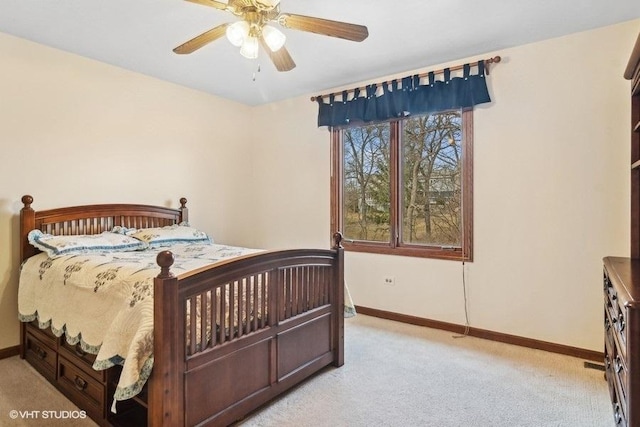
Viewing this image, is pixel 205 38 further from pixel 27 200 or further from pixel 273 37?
pixel 27 200

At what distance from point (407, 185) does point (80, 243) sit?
288 cm

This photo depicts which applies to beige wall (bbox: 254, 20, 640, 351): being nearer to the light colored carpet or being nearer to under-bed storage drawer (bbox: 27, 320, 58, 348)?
the light colored carpet

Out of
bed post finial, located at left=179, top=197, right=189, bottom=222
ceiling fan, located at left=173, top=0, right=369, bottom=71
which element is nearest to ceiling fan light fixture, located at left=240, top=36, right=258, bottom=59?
ceiling fan, located at left=173, top=0, right=369, bottom=71

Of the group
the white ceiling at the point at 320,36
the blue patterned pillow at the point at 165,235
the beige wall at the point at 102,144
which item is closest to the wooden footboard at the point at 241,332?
the blue patterned pillow at the point at 165,235

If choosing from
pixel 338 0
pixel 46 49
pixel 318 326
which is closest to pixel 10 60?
pixel 46 49

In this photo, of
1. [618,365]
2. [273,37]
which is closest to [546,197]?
[618,365]

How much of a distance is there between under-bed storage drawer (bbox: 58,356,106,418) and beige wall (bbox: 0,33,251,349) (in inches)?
40.4

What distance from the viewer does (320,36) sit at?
2.93 metres

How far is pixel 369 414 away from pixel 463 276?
5.72ft

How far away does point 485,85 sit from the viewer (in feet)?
10.5

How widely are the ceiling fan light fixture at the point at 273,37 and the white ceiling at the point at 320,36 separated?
54 cm

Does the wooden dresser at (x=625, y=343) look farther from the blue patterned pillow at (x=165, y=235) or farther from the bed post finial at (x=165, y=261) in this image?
the blue patterned pillow at (x=165, y=235)

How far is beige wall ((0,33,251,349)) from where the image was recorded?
9.64 ft

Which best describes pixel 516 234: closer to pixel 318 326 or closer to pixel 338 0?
pixel 318 326
